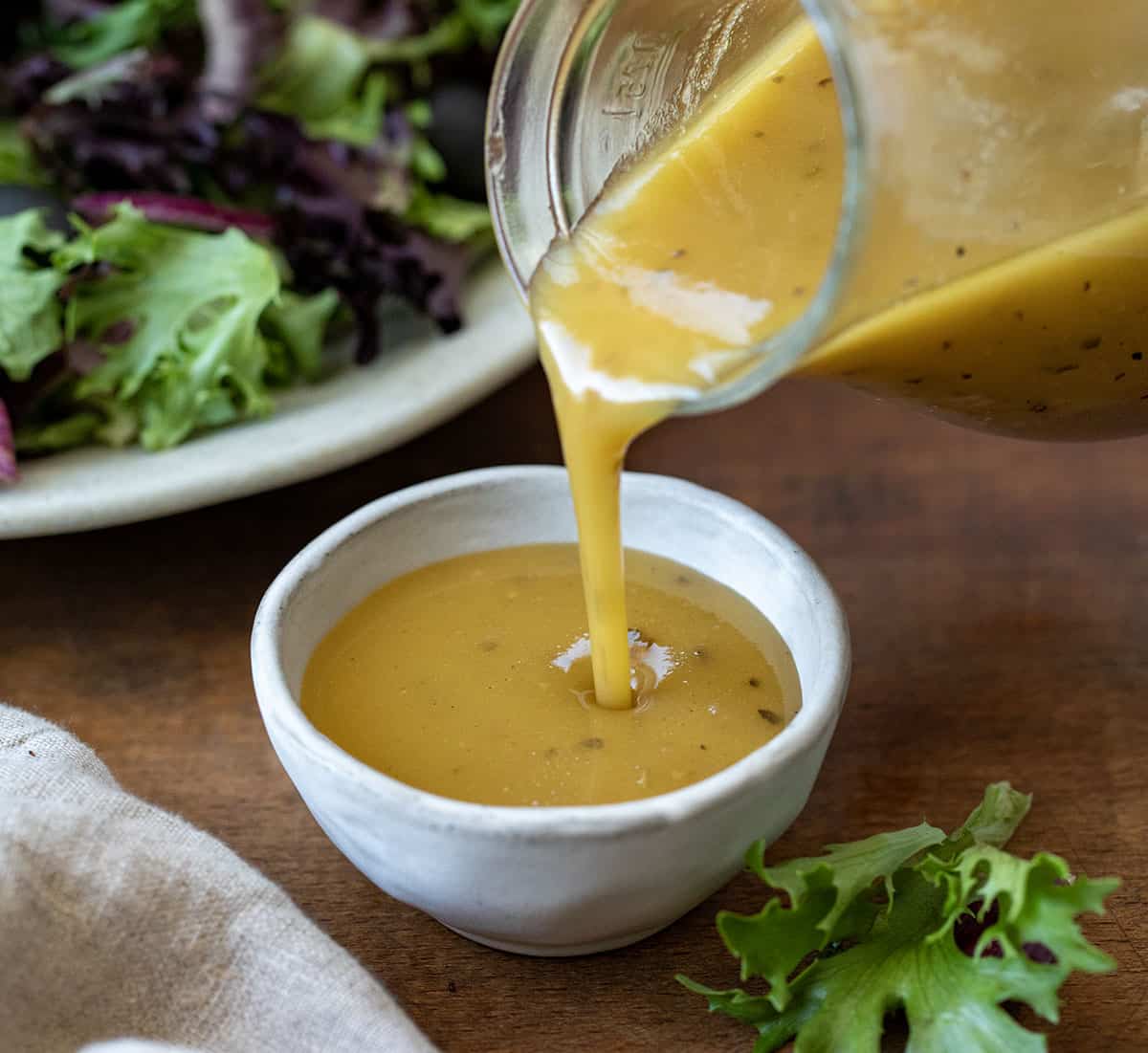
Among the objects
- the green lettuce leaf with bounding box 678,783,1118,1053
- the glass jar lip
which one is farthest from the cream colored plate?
the green lettuce leaf with bounding box 678,783,1118,1053

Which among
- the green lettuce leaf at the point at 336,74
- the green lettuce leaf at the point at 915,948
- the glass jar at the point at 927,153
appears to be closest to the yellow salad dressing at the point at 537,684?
the green lettuce leaf at the point at 915,948

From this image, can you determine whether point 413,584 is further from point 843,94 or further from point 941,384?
point 843,94

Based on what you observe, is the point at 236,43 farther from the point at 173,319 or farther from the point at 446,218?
the point at 173,319

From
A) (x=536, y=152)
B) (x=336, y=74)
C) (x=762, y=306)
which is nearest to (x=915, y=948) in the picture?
(x=762, y=306)

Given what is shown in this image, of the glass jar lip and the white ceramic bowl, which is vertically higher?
the glass jar lip

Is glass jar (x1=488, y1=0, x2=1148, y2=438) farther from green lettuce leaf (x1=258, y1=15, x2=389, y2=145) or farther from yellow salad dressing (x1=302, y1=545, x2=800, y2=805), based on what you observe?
green lettuce leaf (x1=258, y1=15, x2=389, y2=145)

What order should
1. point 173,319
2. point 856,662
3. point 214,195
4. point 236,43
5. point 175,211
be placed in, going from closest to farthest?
point 856,662
point 173,319
point 175,211
point 214,195
point 236,43

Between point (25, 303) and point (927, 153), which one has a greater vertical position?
point (927, 153)

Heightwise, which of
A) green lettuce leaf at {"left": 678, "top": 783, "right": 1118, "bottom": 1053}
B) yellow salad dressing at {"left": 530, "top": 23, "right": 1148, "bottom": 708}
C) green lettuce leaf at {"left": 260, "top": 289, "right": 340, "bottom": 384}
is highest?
yellow salad dressing at {"left": 530, "top": 23, "right": 1148, "bottom": 708}
